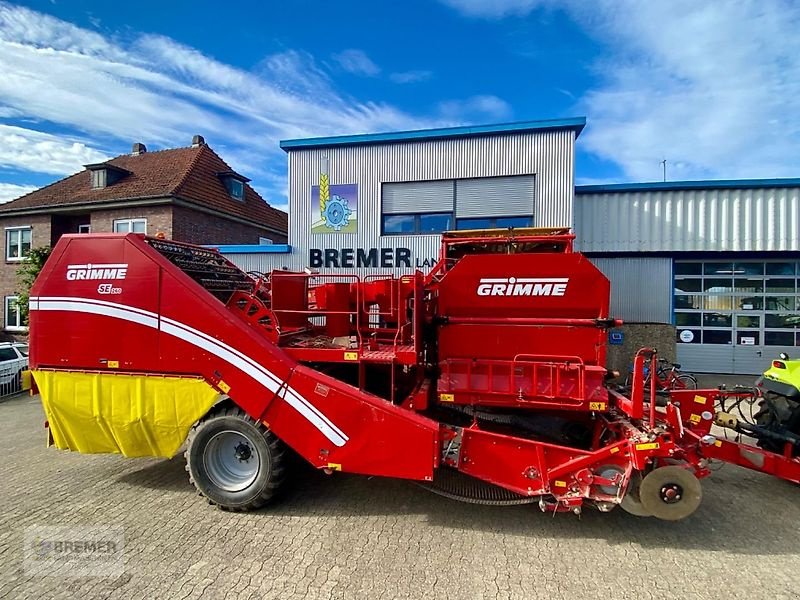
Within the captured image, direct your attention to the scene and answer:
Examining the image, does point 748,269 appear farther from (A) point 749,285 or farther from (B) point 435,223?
(B) point 435,223

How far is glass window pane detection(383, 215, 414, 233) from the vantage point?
1116cm

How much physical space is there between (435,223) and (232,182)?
1155cm

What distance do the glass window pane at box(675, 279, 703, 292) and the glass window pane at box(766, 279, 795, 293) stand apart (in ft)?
5.49

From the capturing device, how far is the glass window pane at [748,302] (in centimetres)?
1105

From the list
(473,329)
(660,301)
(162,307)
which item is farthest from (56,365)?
(660,301)

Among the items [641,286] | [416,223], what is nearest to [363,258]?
[416,223]

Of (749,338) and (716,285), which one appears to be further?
(716,285)

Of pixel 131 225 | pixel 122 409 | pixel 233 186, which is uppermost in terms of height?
pixel 233 186

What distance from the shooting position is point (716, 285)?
440 inches

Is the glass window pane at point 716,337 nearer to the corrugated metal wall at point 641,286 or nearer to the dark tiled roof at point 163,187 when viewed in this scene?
the corrugated metal wall at point 641,286

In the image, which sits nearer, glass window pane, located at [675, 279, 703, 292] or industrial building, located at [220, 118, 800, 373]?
industrial building, located at [220, 118, 800, 373]

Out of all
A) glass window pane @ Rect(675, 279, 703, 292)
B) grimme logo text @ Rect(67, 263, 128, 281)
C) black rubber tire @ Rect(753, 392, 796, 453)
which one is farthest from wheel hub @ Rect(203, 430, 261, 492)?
glass window pane @ Rect(675, 279, 703, 292)

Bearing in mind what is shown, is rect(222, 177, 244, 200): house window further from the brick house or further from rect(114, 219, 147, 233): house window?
rect(114, 219, 147, 233): house window

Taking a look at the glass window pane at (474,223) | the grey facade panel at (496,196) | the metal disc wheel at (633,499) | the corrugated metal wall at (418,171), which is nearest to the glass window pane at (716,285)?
the corrugated metal wall at (418,171)
